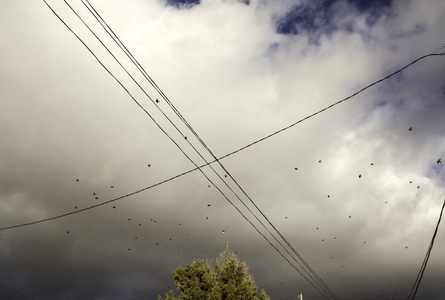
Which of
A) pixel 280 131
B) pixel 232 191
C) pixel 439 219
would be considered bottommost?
pixel 439 219

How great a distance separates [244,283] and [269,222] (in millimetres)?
7850

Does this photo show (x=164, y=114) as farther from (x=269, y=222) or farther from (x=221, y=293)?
(x=221, y=293)

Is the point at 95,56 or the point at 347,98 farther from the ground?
the point at 347,98

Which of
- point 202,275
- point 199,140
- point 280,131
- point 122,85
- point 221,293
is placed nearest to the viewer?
point 122,85

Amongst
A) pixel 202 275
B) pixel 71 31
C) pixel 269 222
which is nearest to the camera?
pixel 71 31

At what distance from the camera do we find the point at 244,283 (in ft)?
60.8

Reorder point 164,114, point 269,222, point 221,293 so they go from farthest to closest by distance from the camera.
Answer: point 221,293, point 269,222, point 164,114

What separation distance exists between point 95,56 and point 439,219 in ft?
31.7

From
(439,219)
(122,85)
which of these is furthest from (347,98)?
(122,85)

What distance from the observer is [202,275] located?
1962 centimetres

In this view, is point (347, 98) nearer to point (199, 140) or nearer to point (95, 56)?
point (199, 140)

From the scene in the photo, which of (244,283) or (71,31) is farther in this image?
(244,283)

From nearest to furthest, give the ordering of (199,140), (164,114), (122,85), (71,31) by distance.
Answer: (71,31) < (122,85) < (164,114) < (199,140)

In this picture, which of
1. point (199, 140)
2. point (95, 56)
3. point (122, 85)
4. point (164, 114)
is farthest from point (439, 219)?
point (95, 56)
